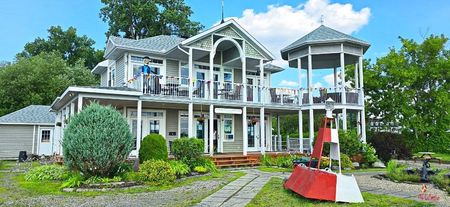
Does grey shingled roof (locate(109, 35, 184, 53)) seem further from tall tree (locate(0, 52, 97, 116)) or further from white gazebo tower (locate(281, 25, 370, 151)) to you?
tall tree (locate(0, 52, 97, 116))

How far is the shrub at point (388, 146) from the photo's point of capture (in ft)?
59.0

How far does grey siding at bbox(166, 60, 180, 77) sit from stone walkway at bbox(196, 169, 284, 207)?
8.19 meters

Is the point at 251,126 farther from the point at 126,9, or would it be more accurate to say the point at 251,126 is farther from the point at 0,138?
the point at 126,9

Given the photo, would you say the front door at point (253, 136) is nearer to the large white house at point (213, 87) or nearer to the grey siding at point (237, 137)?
the large white house at point (213, 87)

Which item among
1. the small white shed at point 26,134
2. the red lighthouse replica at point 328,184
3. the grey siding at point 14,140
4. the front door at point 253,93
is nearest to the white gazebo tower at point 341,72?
the front door at point 253,93

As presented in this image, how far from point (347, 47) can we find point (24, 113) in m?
21.5

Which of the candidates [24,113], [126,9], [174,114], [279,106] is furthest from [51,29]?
[279,106]

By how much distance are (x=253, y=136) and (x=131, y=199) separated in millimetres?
12542

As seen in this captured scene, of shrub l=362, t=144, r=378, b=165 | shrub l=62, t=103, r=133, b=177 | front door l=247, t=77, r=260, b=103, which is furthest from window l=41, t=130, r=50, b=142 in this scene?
shrub l=362, t=144, r=378, b=165

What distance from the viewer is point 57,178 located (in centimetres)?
1198

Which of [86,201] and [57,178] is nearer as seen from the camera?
[86,201]

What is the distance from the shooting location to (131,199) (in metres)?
8.40

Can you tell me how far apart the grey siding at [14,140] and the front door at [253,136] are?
1469cm

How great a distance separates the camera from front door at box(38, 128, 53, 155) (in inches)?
912
